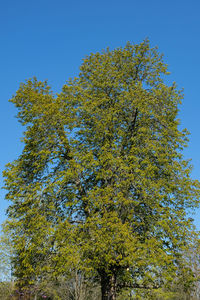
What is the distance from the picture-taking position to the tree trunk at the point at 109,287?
13227 millimetres

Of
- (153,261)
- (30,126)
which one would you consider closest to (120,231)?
(153,261)

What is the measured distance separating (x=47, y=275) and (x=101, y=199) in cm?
441

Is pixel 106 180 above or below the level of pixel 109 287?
above

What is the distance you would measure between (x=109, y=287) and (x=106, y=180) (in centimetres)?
497

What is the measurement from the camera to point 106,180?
13.9 metres

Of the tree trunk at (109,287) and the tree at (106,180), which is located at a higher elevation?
the tree at (106,180)

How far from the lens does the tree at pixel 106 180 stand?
464 inches

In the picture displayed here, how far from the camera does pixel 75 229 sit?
484 inches

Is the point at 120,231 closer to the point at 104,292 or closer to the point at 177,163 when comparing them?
the point at 104,292

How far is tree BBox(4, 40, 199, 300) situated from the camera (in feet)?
38.7

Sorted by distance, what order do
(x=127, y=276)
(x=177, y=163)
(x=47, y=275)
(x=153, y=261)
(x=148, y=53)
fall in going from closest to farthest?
(x=153, y=261)
(x=127, y=276)
(x=47, y=275)
(x=177, y=163)
(x=148, y=53)

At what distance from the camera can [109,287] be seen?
13344 millimetres

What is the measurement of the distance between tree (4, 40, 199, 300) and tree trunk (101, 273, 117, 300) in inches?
1.8

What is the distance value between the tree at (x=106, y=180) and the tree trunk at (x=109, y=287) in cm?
5
